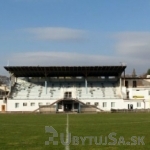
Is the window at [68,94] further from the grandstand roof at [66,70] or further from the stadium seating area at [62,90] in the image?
the grandstand roof at [66,70]

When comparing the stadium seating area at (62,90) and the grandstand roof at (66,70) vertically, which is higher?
the grandstand roof at (66,70)

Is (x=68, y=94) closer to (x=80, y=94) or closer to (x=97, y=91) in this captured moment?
(x=80, y=94)

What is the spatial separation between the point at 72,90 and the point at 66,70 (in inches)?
190

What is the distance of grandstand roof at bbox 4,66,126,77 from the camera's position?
85375 millimetres

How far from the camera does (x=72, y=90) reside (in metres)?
86.8

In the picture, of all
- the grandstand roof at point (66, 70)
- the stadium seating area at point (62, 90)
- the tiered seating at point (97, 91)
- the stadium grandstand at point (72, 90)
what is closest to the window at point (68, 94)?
the stadium grandstand at point (72, 90)

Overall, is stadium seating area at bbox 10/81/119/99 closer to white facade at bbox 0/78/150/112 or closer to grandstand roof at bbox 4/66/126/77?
white facade at bbox 0/78/150/112

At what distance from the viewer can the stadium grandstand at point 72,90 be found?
8356 centimetres

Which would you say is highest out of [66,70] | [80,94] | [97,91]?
[66,70]

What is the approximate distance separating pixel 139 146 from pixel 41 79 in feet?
262

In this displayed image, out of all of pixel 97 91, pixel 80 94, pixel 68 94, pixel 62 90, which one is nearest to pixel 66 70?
pixel 62 90

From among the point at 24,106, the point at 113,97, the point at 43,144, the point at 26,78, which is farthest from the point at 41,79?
the point at 43,144

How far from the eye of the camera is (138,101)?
8512 centimetres

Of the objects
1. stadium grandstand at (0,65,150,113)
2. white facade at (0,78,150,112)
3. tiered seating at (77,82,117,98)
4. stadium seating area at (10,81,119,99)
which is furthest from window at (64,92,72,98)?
tiered seating at (77,82,117,98)
